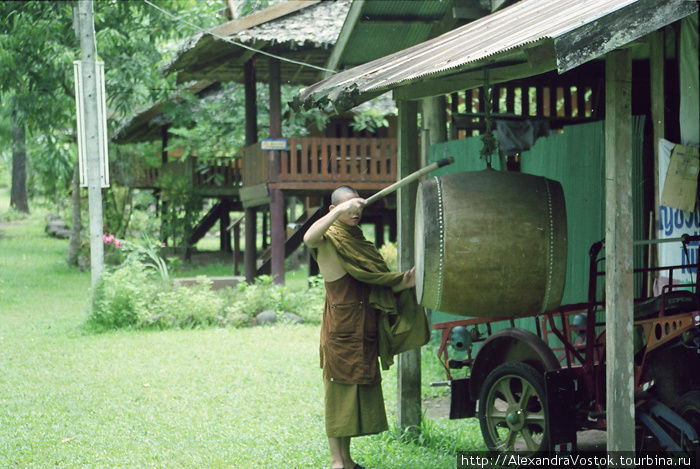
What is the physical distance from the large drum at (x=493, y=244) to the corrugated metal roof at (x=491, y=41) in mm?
630

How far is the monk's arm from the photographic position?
4973 mm

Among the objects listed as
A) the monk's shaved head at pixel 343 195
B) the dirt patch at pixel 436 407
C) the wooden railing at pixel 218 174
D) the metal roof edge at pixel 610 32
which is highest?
the metal roof edge at pixel 610 32

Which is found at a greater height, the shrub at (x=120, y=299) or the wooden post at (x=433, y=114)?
the wooden post at (x=433, y=114)

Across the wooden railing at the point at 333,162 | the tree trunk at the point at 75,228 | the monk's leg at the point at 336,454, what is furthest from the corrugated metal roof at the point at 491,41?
the tree trunk at the point at 75,228

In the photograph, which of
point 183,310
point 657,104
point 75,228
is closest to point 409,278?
point 657,104

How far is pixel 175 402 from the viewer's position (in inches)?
308

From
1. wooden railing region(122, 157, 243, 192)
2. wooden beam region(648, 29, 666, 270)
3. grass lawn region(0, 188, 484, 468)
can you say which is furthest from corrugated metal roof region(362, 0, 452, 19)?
wooden railing region(122, 157, 243, 192)

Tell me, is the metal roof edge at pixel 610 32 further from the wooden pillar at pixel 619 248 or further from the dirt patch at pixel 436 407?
the dirt patch at pixel 436 407

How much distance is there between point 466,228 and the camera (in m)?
4.19

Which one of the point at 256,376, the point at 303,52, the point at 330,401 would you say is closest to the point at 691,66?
the point at 330,401

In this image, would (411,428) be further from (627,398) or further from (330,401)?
(627,398)

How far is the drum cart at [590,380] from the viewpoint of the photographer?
4.48 metres

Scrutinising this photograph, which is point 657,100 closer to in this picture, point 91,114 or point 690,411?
point 690,411

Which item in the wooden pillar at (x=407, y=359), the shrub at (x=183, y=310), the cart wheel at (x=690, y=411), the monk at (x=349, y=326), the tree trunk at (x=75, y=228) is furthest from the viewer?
the tree trunk at (x=75, y=228)
